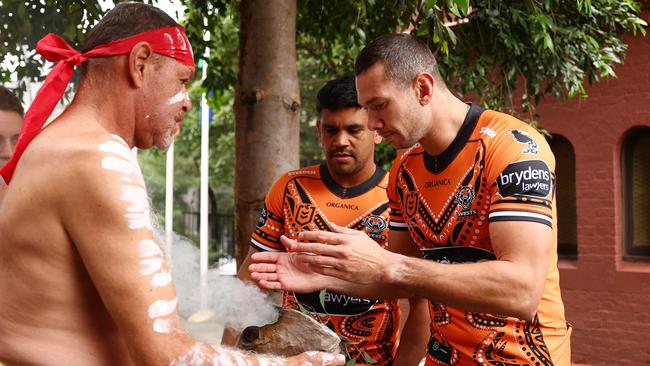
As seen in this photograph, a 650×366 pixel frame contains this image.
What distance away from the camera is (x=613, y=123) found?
9.16 m

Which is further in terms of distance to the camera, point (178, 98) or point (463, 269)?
point (463, 269)

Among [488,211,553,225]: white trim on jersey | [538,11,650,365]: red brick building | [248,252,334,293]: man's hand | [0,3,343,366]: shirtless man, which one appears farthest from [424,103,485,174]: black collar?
[538,11,650,365]: red brick building

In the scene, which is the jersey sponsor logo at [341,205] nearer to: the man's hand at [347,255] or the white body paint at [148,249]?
the man's hand at [347,255]

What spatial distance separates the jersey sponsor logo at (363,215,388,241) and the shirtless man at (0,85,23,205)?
2123 millimetres

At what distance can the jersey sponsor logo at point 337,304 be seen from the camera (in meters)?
3.65

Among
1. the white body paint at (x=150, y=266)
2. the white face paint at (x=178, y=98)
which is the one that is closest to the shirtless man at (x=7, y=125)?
the white face paint at (x=178, y=98)

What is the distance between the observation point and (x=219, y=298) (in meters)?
2.84

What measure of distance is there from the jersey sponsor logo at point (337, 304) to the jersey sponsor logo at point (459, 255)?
2.20 ft

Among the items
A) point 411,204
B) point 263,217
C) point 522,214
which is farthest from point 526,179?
point 263,217

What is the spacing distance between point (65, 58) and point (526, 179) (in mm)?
1622

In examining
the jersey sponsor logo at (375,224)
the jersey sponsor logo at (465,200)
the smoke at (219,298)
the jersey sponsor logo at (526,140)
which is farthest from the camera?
the jersey sponsor logo at (375,224)

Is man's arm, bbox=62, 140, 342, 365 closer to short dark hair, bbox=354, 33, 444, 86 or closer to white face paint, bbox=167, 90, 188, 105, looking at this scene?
white face paint, bbox=167, 90, 188, 105

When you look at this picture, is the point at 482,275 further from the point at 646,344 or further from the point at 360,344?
the point at 646,344

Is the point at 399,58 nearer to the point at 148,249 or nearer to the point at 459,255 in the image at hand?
the point at 459,255
